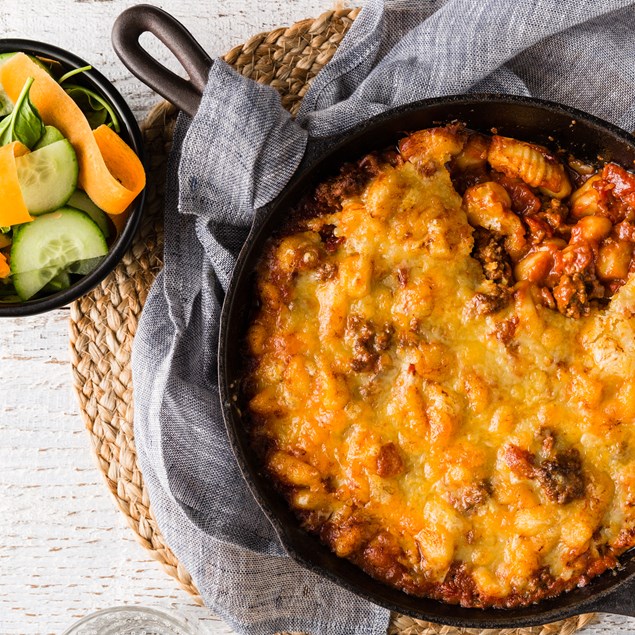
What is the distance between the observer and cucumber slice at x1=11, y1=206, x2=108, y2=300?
343cm

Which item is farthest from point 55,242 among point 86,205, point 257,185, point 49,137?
point 257,185

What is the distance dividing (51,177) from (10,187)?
0.17 m

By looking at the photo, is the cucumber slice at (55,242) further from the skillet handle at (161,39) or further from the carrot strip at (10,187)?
the skillet handle at (161,39)

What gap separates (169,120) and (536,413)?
6.82 ft

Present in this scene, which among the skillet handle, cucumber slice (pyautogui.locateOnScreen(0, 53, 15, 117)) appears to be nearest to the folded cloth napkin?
the skillet handle

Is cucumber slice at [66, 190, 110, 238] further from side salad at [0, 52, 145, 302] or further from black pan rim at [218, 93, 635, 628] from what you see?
black pan rim at [218, 93, 635, 628]

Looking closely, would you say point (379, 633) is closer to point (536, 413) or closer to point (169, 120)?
point (536, 413)

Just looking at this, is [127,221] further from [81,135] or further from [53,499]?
[53,499]

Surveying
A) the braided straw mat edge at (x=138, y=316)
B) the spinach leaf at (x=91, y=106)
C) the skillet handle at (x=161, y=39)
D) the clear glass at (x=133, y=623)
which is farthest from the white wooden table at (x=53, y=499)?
the skillet handle at (x=161, y=39)

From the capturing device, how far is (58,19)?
Result: 3908mm

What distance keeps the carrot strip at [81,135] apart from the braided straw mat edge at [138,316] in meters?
0.26

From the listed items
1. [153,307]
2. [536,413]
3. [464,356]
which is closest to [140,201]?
[153,307]

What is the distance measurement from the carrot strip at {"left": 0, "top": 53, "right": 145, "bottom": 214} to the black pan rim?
693 millimetres

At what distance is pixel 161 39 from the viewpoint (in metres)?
3.19
